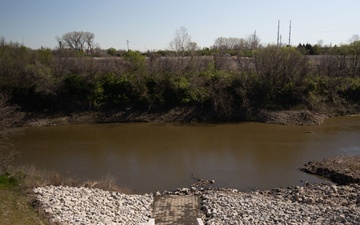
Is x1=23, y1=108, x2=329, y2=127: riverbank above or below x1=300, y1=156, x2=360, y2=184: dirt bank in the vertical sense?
above

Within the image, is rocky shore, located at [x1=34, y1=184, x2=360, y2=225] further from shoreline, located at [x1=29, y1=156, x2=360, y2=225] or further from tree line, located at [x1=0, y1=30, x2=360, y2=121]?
tree line, located at [x1=0, y1=30, x2=360, y2=121]

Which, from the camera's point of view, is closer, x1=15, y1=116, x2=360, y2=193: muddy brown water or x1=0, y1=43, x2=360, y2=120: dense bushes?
x1=15, y1=116, x2=360, y2=193: muddy brown water

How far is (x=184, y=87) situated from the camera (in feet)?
126

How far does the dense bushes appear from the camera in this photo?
124 feet

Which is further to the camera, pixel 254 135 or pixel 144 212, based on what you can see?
pixel 254 135

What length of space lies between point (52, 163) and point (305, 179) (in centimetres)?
1653

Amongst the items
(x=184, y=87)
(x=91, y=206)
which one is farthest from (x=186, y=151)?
(x=184, y=87)

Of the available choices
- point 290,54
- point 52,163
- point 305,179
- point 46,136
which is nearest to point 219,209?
point 305,179

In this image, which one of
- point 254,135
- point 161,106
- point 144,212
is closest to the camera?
point 144,212

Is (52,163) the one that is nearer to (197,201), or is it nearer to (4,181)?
(4,181)

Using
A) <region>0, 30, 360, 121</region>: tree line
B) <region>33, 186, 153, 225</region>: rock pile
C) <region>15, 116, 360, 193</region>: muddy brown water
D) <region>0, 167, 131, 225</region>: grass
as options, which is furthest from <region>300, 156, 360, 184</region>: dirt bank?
<region>0, 30, 360, 121</region>: tree line

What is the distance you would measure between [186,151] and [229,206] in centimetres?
1069

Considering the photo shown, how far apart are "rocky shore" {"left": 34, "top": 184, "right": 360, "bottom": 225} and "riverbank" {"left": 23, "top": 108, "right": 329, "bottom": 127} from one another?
57.4ft

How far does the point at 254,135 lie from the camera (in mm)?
30047
